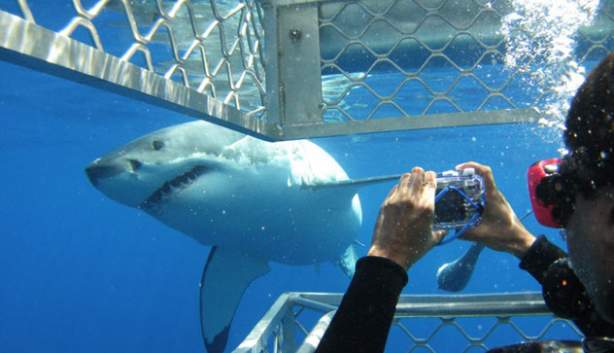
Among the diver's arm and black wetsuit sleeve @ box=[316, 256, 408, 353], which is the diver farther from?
the diver's arm

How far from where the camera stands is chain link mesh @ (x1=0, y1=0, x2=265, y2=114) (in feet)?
7.07

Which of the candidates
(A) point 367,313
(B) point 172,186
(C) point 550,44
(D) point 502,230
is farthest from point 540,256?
(B) point 172,186

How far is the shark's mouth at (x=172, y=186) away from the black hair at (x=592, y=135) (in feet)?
14.0

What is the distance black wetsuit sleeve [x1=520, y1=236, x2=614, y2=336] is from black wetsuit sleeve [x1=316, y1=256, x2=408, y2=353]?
43 cm

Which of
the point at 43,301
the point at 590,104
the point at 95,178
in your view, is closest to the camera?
the point at 590,104

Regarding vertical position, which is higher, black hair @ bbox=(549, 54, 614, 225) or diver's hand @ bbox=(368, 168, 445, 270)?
black hair @ bbox=(549, 54, 614, 225)

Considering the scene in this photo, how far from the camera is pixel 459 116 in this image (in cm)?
295

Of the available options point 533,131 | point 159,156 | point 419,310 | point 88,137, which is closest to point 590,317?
point 419,310

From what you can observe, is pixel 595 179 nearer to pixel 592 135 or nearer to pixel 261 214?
pixel 592 135

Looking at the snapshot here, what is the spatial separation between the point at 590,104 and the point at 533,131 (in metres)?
19.8

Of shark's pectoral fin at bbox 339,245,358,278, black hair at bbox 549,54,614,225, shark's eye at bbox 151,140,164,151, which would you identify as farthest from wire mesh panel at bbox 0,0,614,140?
shark's pectoral fin at bbox 339,245,358,278

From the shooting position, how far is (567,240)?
105cm

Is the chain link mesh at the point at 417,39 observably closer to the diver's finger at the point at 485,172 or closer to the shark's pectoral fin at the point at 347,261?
the diver's finger at the point at 485,172

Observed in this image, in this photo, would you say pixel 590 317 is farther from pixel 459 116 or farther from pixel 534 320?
pixel 534 320
